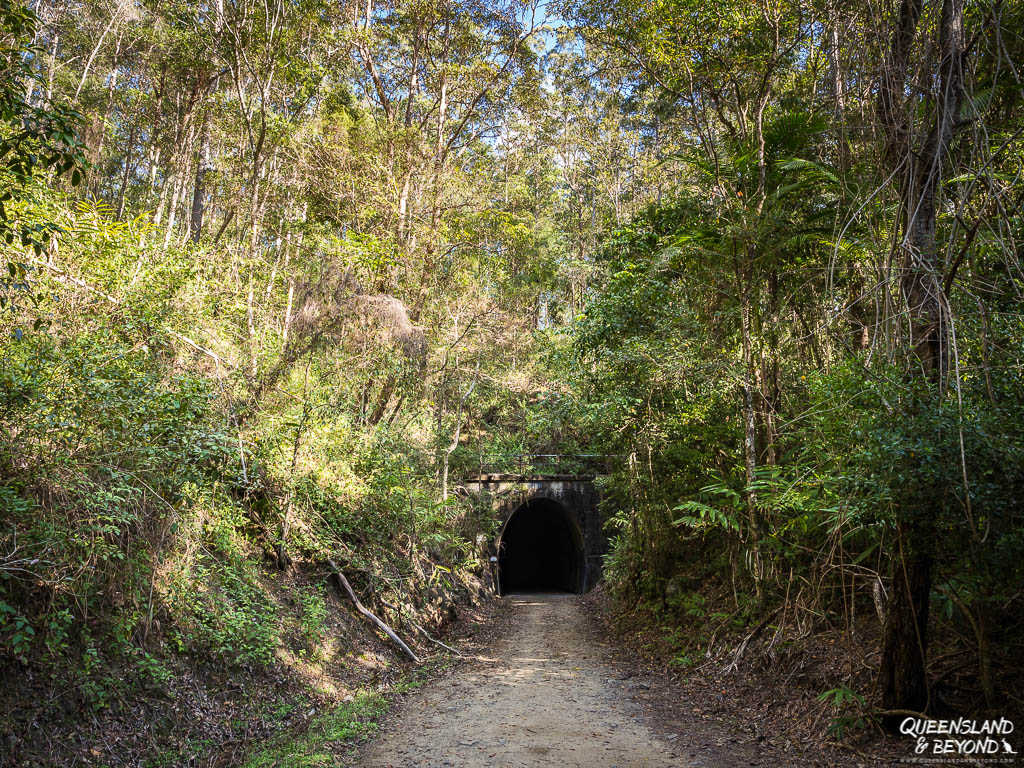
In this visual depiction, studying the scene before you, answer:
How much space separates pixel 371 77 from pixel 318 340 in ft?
28.4

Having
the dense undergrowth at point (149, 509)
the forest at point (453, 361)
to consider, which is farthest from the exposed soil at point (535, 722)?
the dense undergrowth at point (149, 509)

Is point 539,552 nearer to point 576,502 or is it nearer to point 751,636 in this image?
point 576,502

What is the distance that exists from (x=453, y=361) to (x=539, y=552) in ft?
50.4

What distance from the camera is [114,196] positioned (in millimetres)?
19672

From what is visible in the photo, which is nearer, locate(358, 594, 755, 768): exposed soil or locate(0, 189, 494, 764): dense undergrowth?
locate(0, 189, 494, 764): dense undergrowth

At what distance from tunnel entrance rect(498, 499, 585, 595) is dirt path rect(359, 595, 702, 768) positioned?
13218mm

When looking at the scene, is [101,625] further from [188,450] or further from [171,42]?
[171,42]

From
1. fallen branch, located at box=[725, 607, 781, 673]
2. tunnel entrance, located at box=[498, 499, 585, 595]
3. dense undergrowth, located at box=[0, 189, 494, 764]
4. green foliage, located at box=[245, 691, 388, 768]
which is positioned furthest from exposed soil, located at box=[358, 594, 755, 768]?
tunnel entrance, located at box=[498, 499, 585, 595]

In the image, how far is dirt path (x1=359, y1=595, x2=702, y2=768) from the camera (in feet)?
15.5

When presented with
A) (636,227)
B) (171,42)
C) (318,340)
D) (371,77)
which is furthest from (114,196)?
(636,227)

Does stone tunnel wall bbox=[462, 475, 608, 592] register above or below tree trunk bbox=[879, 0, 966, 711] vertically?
below

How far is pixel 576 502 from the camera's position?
19922 mm

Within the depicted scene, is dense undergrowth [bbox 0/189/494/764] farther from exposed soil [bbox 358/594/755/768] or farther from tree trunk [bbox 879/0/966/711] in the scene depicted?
tree trunk [bbox 879/0/966/711]

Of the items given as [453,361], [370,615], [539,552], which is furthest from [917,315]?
[539,552]
